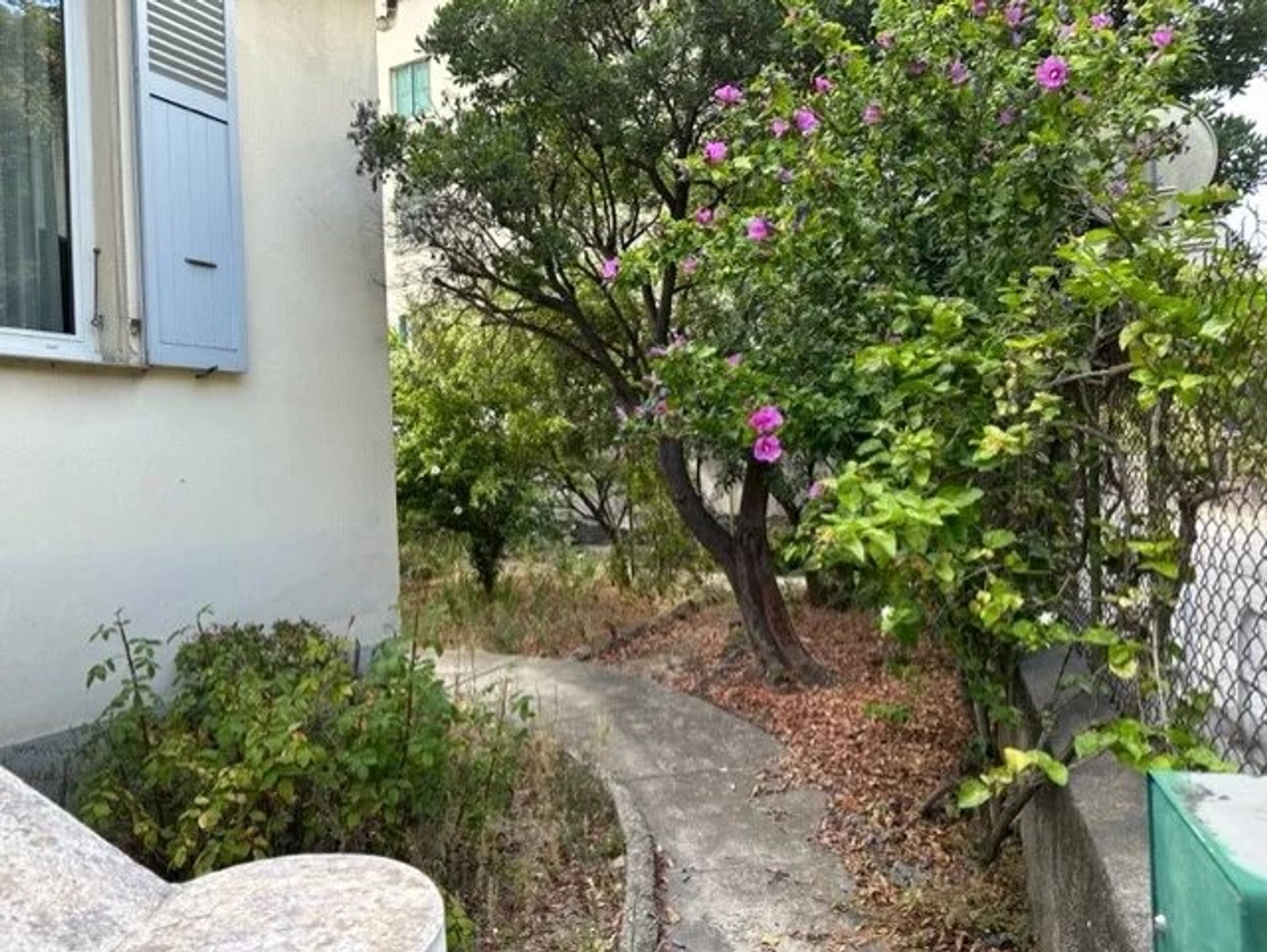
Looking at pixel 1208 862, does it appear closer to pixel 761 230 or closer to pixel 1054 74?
pixel 1054 74

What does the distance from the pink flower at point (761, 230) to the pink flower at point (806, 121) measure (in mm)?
333

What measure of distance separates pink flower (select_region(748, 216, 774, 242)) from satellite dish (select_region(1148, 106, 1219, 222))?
1.21 meters

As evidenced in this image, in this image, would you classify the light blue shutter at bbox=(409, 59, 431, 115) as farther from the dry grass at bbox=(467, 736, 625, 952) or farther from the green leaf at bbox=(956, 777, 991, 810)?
the green leaf at bbox=(956, 777, 991, 810)

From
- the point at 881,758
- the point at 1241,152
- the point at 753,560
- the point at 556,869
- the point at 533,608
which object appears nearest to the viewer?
the point at 556,869

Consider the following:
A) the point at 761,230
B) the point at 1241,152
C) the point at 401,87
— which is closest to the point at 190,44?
the point at 761,230

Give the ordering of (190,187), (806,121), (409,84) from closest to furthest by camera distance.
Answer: (806,121) < (190,187) < (409,84)

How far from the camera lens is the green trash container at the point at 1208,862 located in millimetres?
919

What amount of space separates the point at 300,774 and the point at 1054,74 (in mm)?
2991

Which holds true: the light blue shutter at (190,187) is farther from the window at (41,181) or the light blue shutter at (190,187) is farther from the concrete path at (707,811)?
the concrete path at (707,811)

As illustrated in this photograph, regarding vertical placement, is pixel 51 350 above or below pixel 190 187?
below

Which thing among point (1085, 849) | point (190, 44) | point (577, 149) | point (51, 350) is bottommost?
point (1085, 849)

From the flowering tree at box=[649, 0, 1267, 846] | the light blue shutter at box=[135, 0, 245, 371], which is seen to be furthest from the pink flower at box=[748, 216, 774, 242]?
the light blue shutter at box=[135, 0, 245, 371]

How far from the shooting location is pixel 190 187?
3768mm

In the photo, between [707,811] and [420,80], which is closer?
[707,811]
